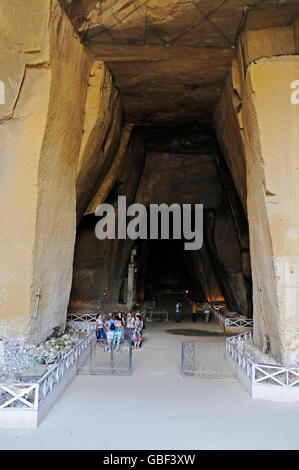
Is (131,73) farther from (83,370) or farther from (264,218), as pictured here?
(83,370)

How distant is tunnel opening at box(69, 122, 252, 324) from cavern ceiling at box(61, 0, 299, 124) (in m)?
3.30

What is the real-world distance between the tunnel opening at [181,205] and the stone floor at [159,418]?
816 centimetres

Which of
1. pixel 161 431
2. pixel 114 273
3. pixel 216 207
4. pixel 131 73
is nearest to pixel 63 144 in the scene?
pixel 131 73

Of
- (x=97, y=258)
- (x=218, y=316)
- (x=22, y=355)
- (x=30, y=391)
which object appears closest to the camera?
(x=30, y=391)

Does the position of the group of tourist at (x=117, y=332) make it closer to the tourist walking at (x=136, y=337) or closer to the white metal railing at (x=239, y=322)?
the tourist walking at (x=136, y=337)

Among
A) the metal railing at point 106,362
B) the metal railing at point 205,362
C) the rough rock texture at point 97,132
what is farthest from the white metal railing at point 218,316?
the rough rock texture at point 97,132

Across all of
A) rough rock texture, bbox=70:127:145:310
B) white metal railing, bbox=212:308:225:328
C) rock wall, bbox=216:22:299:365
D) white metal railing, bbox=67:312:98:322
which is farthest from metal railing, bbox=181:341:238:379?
rough rock texture, bbox=70:127:145:310

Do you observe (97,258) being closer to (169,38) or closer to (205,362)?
(205,362)

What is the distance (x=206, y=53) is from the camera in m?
10.3

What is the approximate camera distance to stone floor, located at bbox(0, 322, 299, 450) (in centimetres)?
454

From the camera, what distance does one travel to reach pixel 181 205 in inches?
759

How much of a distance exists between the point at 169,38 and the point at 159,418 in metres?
9.21

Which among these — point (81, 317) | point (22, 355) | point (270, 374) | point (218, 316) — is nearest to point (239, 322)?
point (218, 316)

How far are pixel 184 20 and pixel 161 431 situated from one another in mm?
9090
